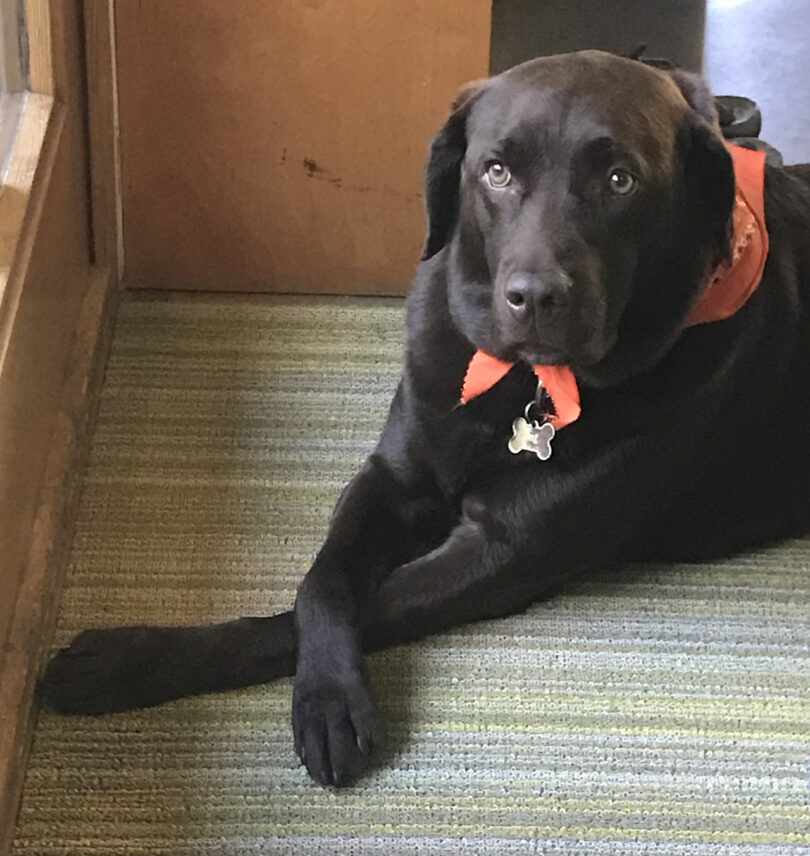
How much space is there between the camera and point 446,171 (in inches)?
54.9

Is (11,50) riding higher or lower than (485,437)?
higher

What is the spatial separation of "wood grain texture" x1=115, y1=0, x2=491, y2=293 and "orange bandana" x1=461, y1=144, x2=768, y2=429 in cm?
68

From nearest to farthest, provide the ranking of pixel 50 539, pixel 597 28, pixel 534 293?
pixel 534 293 → pixel 50 539 → pixel 597 28

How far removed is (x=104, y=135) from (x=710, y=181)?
1.00 meters

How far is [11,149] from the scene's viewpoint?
5.39 ft

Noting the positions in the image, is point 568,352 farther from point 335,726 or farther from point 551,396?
point 335,726

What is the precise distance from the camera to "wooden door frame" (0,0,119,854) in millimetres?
1394

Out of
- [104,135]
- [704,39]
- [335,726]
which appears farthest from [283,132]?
[704,39]

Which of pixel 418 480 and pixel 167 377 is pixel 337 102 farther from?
pixel 418 480

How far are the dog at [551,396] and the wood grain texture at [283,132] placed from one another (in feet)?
1.74

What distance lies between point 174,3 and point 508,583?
3.26 ft

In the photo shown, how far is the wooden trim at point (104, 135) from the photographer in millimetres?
1884

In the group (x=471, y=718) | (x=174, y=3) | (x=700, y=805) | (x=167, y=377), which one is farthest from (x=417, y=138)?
(x=700, y=805)

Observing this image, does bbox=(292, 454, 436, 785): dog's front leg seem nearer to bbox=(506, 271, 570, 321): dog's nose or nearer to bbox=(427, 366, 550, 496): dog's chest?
bbox=(427, 366, 550, 496): dog's chest
